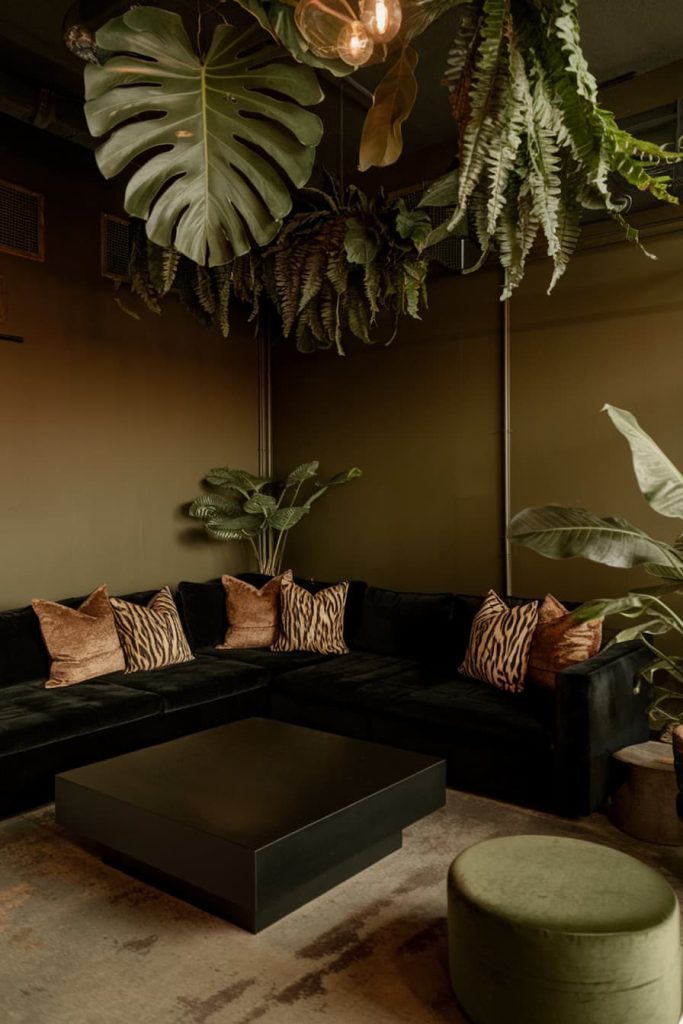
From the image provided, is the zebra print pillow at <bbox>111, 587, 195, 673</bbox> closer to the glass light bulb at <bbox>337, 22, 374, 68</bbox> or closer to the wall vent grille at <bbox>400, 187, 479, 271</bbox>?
the wall vent grille at <bbox>400, 187, 479, 271</bbox>

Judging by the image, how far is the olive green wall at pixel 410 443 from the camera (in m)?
4.67

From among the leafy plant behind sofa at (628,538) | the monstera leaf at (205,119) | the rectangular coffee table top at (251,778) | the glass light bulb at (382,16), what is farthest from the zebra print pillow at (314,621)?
the glass light bulb at (382,16)

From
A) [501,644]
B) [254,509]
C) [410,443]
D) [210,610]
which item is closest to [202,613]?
[210,610]

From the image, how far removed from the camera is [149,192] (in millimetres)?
2264

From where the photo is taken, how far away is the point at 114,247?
185 inches

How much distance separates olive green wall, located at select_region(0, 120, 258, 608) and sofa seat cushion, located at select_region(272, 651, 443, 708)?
59.7 inches

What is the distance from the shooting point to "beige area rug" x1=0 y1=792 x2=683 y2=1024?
1882 millimetres

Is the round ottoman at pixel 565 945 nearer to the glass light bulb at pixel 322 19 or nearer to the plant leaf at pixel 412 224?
the glass light bulb at pixel 322 19

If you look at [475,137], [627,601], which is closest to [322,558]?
[627,601]

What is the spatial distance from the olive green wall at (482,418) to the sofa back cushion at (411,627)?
0.63m

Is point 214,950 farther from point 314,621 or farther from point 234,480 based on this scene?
point 234,480

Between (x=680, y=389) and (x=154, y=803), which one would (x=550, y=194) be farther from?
(x=680, y=389)

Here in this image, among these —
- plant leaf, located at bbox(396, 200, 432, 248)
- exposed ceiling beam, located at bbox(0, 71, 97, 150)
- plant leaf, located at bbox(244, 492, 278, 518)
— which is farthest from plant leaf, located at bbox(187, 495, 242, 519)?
plant leaf, located at bbox(396, 200, 432, 248)

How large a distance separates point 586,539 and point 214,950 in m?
1.77
